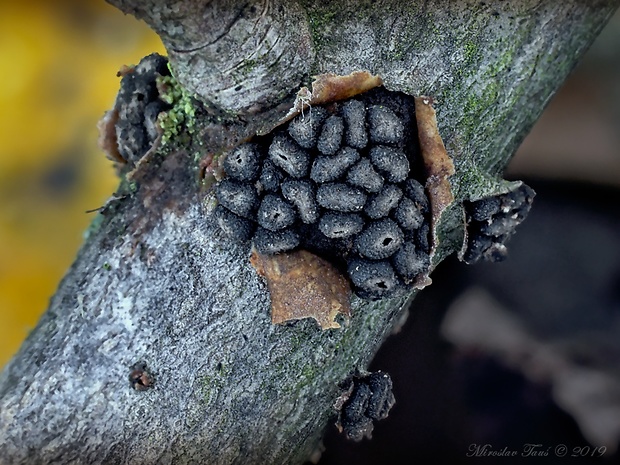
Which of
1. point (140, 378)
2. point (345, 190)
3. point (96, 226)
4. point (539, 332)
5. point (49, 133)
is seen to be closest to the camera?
point (345, 190)

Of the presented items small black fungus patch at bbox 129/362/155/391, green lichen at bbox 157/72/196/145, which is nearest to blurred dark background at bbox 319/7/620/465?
small black fungus patch at bbox 129/362/155/391

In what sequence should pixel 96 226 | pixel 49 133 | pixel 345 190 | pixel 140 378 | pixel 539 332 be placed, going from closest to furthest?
pixel 345 190 < pixel 140 378 < pixel 96 226 < pixel 539 332 < pixel 49 133

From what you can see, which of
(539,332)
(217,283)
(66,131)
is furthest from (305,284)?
(66,131)

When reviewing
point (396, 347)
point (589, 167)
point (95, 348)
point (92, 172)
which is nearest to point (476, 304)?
point (396, 347)

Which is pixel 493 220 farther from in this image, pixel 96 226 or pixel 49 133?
pixel 49 133

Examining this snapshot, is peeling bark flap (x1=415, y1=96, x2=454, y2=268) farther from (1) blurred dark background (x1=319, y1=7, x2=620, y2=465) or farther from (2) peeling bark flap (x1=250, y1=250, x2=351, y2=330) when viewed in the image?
(1) blurred dark background (x1=319, y1=7, x2=620, y2=465)

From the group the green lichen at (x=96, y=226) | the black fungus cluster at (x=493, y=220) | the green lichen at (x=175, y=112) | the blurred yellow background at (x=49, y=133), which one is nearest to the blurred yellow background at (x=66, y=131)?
the blurred yellow background at (x=49, y=133)
